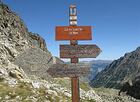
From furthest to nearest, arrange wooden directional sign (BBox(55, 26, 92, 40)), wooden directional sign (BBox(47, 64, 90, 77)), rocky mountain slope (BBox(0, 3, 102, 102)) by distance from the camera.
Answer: rocky mountain slope (BBox(0, 3, 102, 102)) → wooden directional sign (BBox(47, 64, 90, 77)) → wooden directional sign (BBox(55, 26, 92, 40))

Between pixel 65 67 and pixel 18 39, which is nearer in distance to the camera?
pixel 65 67

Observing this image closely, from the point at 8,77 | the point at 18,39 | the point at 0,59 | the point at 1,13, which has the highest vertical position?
the point at 1,13

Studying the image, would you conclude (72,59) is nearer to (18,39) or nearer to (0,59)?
(0,59)

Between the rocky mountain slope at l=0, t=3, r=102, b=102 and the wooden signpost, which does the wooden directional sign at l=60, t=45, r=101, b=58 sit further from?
the rocky mountain slope at l=0, t=3, r=102, b=102

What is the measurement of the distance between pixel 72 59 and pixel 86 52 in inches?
28.1

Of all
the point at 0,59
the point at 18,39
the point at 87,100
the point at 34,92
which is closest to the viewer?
the point at 34,92

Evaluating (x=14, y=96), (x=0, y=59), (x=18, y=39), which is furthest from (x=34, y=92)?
(x=18, y=39)

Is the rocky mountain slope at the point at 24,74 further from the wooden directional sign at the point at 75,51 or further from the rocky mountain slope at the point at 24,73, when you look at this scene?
the wooden directional sign at the point at 75,51

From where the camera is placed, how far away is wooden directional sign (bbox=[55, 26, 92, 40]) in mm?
13367

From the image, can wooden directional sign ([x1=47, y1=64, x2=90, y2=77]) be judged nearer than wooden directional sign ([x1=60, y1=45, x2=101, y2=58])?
No

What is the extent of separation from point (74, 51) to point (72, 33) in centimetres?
81

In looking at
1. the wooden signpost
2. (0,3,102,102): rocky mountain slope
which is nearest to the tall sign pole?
the wooden signpost

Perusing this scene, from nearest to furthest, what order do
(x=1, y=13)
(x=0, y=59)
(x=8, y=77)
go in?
(x=8, y=77) → (x=0, y=59) → (x=1, y=13)

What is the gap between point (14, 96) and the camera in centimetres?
3061
